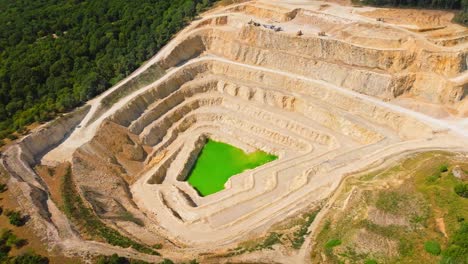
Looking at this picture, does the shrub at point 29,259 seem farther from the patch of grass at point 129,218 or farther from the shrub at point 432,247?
the shrub at point 432,247

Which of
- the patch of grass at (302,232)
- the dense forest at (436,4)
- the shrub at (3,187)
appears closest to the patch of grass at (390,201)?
the patch of grass at (302,232)

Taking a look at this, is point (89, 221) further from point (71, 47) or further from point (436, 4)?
point (436, 4)

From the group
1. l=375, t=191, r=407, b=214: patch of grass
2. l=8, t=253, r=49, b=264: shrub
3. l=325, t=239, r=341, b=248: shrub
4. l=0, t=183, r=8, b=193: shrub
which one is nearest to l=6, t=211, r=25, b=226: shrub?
l=0, t=183, r=8, b=193: shrub

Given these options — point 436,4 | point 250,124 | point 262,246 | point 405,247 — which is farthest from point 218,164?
point 436,4

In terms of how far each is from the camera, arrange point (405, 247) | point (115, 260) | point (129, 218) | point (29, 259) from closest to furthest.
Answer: point (405, 247), point (115, 260), point (29, 259), point (129, 218)

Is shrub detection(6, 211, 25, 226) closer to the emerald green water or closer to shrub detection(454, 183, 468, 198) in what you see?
the emerald green water
